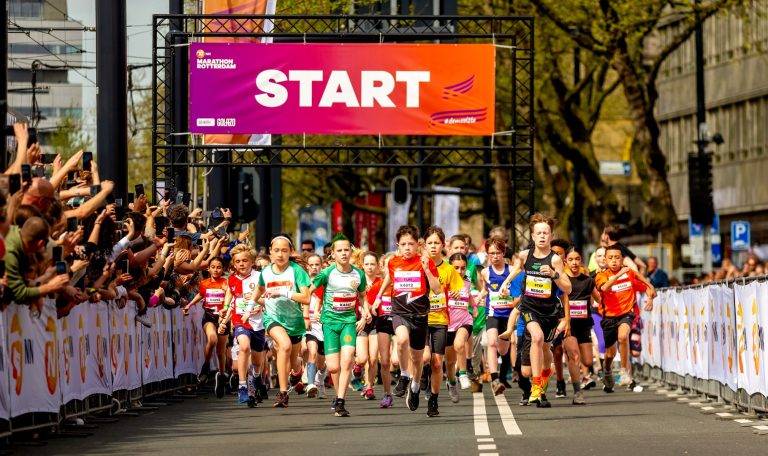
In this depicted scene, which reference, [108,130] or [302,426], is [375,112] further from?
[302,426]

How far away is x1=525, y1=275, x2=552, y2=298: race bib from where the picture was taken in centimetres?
2111

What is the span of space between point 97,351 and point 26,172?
3518mm

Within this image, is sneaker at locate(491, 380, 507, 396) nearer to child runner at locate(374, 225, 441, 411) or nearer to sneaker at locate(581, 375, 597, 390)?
sneaker at locate(581, 375, 597, 390)

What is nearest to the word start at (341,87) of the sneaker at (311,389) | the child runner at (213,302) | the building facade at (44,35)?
the building facade at (44,35)

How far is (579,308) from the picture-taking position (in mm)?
23734

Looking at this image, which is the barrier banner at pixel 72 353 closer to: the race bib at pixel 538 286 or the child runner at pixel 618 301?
the race bib at pixel 538 286

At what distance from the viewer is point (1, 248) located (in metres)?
14.6

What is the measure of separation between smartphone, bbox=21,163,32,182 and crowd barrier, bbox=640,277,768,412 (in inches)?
250

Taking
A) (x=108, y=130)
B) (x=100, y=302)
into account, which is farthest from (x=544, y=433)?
(x=108, y=130)

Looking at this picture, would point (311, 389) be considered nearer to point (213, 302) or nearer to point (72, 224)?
point (213, 302)

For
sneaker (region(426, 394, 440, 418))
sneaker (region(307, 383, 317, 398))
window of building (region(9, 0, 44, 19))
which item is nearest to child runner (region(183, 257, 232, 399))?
sneaker (region(307, 383, 317, 398))

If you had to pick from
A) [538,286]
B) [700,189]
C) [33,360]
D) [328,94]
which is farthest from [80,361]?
[700,189]

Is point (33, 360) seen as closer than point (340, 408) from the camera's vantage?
Yes

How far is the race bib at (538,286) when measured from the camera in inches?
831
